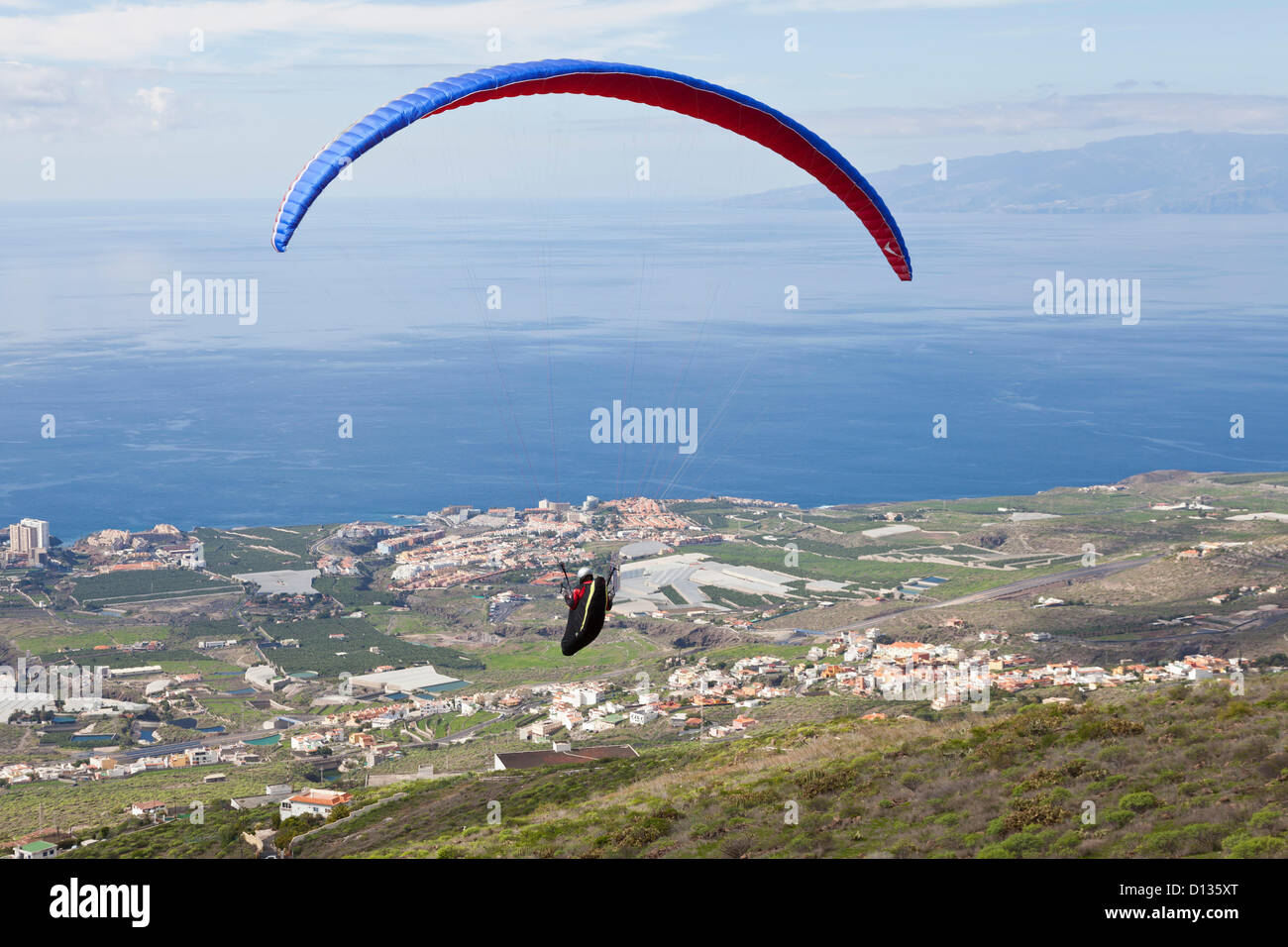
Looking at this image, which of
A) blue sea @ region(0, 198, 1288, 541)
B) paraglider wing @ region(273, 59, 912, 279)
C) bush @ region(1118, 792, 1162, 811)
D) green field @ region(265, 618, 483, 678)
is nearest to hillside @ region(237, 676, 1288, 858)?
bush @ region(1118, 792, 1162, 811)

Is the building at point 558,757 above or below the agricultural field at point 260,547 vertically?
below

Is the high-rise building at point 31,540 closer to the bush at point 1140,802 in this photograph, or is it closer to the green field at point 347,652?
the green field at point 347,652

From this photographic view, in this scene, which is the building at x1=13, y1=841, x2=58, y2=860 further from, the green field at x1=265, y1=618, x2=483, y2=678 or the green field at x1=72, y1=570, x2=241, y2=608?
the green field at x1=72, y1=570, x2=241, y2=608

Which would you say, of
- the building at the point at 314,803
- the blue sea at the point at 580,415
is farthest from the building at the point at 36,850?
the blue sea at the point at 580,415

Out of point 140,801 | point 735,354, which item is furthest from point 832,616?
point 735,354

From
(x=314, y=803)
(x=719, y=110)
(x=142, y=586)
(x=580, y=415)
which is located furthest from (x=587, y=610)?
(x=580, y=415)

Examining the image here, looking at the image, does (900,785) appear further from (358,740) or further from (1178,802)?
(358,740)
